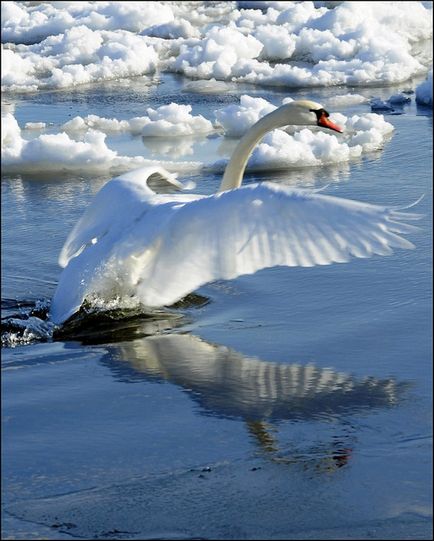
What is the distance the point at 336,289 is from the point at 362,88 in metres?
5.83

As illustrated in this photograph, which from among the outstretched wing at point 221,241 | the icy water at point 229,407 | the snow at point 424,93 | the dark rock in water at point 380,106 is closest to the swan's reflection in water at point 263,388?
the icy water at point 229,407

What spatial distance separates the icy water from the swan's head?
896 mm

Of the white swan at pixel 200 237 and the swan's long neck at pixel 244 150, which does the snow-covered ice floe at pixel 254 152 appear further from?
the white swan at pixel 200 237

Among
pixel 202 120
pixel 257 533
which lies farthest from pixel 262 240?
pixel 202 120

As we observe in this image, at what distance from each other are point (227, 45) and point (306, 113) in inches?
250

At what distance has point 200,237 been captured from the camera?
6.38m

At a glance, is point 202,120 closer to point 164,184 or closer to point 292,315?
point 164,184

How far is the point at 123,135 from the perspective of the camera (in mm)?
11172

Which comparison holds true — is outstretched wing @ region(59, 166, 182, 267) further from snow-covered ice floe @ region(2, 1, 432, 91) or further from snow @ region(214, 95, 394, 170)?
snow-covered ice floe @ region(2, 1, 432, 91)

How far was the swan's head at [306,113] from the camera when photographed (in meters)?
7.75

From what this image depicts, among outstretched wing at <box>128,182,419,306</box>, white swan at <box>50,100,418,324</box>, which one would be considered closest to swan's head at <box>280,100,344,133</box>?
white swan at <box>50,100,418,324</box>

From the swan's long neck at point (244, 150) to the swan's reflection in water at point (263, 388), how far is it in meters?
1.42

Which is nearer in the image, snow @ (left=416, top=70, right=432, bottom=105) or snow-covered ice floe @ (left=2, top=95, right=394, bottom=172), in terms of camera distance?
snow-covered ice floe @ (left=2, top=95, right=394, bottom=172)

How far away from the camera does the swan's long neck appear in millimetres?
7680
